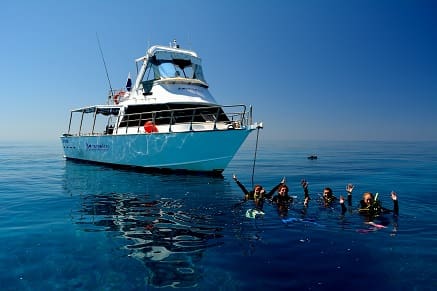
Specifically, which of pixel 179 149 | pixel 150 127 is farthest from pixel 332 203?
pixel 150 127

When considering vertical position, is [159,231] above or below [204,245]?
below

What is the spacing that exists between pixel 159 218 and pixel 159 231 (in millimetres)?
1296

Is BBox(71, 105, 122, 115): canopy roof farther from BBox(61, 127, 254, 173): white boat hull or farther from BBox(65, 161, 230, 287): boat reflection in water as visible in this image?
BBox(65, 161, 230, 287): boat reflection in water

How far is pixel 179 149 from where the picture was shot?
1703cm

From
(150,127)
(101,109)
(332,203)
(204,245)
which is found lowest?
(204,245)

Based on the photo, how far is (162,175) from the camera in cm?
1783

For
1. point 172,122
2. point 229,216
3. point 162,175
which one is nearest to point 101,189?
point 162,175

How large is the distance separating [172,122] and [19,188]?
8.32 metres

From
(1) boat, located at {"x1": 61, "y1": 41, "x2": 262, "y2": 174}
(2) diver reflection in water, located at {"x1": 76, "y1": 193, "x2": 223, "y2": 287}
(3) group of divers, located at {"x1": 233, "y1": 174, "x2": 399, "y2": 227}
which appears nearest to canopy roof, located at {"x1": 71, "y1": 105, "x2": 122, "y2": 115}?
(1) boat, located at {"x1": 61, "y1": 41, "x2": 262, "y2": 174}

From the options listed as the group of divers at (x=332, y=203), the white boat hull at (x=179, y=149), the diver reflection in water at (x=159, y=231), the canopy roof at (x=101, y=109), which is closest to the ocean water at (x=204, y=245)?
the diver reflection in water at (x=159, y=231)

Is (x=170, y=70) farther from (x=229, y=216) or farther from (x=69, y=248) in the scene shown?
(x=69, y=248)

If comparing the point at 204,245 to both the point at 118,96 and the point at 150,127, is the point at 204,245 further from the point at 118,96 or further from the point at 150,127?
the point at 118,96

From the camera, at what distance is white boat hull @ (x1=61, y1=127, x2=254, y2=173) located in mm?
16109

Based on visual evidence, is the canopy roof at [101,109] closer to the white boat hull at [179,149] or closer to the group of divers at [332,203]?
the white boat hull at [179,149]
